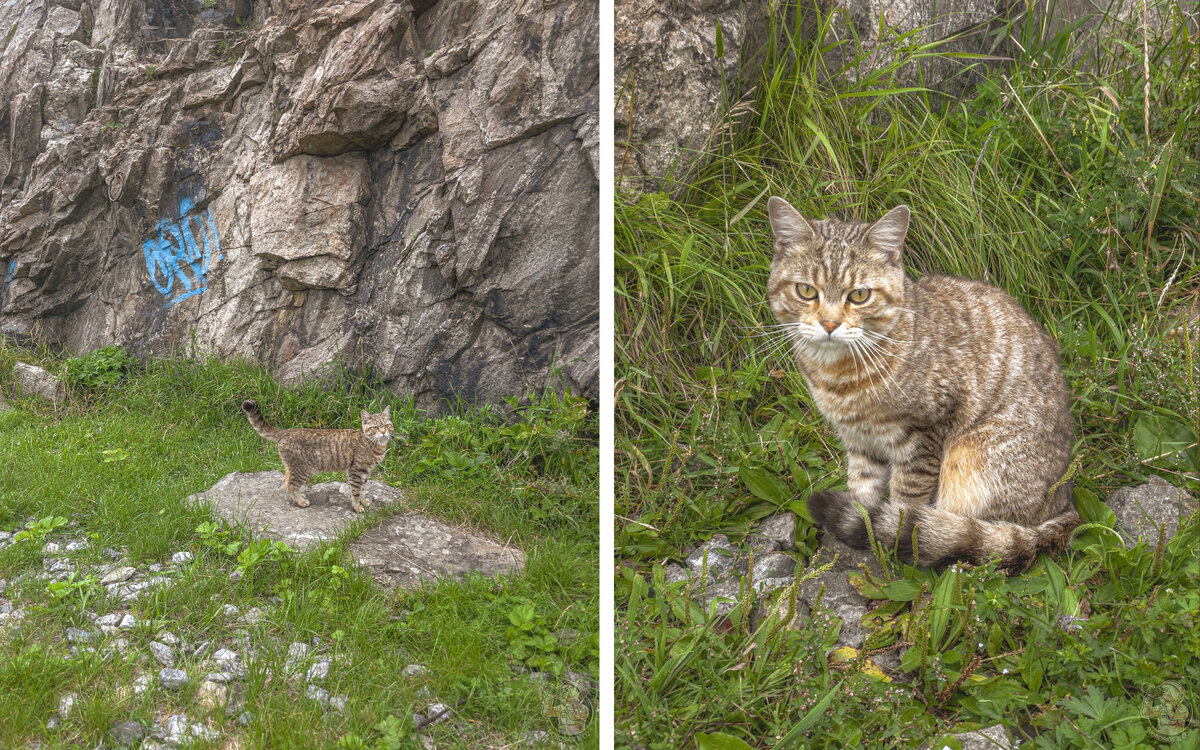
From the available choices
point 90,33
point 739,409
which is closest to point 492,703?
point 739,409

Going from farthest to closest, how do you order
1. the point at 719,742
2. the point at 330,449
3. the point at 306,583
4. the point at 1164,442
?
the point at 330,449, the point at 306,583, the point at 1164,442, the point at 719,742

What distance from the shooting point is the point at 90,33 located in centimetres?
662

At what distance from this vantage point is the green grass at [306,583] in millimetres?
2145

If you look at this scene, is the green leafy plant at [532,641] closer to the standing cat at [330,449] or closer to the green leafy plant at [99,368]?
the standing cat at [330,449]

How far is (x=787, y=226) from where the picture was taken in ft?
6.82

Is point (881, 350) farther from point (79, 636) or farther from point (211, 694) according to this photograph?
point (79, 636)

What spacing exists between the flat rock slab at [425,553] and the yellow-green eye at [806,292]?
4.88 feet

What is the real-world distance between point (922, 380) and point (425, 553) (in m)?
1.95

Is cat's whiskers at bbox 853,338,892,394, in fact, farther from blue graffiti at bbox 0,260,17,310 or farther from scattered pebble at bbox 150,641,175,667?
blue graffiti at bbox 0,260,17,310

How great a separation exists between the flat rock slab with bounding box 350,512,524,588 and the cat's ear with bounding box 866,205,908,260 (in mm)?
1715

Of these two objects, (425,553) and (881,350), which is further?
(425,553)

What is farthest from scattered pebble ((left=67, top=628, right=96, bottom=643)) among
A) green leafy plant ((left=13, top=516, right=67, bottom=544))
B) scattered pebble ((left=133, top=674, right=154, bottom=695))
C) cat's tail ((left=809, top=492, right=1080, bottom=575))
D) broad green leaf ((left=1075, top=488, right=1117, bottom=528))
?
broad green leaf ((left=1075, top=488, right=1117, bottom=528))

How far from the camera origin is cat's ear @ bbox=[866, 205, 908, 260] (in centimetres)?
201

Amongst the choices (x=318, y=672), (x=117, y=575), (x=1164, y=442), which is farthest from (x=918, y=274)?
(x=117, y=575)
